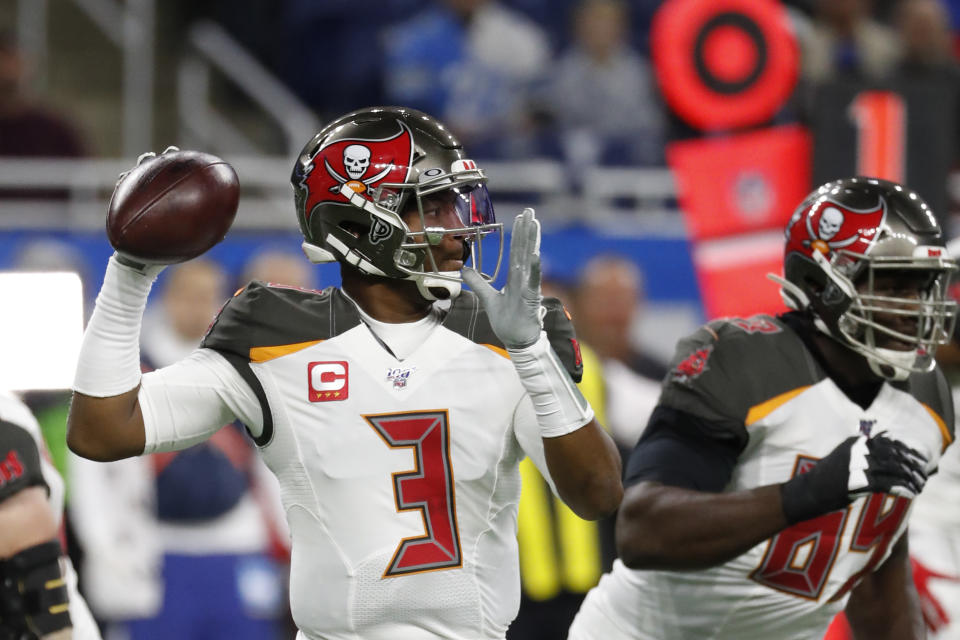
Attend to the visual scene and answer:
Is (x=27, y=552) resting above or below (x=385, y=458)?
below

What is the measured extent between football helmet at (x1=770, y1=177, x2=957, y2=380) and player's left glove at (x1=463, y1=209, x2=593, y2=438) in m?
0.85

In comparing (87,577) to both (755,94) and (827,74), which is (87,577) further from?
(827,74)

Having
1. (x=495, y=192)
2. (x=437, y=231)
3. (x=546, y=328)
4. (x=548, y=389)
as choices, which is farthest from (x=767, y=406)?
(x=495, y=192)

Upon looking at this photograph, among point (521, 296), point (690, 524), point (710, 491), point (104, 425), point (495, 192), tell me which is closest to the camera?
point (521, 296)

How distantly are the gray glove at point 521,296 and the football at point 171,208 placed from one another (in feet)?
1.65

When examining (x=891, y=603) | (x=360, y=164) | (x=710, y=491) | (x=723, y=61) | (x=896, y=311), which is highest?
(x=723, y=61)

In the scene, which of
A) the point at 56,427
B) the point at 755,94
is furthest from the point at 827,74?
Result: the point at 56,427

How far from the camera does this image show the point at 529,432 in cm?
247

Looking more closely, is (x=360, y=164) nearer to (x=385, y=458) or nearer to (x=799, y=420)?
(x=385, y=458)

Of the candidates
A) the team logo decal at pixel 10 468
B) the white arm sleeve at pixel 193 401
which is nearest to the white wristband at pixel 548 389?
the white arm sleeve at pixel 193 401

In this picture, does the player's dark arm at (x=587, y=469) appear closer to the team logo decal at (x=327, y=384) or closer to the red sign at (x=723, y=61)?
the team logo decal at (x=327, y=384)

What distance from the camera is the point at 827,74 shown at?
6.85 meters

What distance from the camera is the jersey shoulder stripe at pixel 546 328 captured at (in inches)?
98.1

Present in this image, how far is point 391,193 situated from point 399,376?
32 cm
